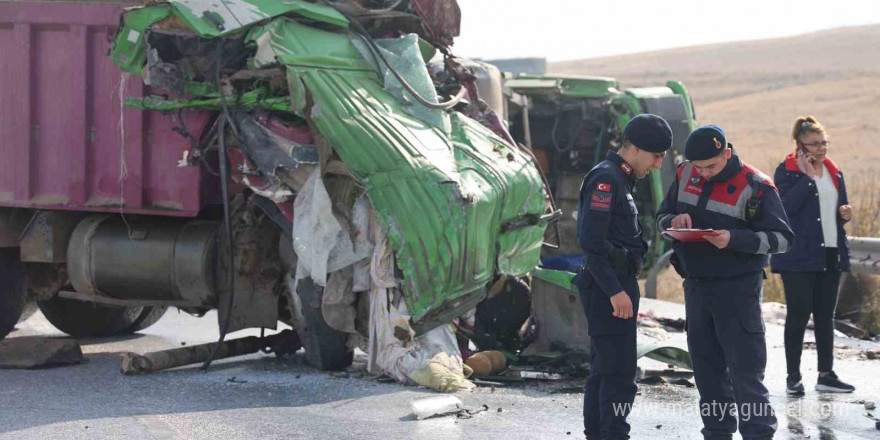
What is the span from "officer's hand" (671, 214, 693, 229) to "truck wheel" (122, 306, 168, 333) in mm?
5959

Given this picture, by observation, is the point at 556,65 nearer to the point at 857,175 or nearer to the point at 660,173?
the point at 857,175

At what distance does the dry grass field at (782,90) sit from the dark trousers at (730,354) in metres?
5.52

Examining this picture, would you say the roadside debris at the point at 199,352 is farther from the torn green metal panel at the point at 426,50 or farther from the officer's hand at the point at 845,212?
the officer's hand at the point at 845,212

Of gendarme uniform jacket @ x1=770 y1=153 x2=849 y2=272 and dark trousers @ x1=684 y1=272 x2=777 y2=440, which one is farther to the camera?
gendarme uniform jacket @ x1=770 y1=153 x2=849 y2=272

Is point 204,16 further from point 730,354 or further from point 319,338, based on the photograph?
point 730,354

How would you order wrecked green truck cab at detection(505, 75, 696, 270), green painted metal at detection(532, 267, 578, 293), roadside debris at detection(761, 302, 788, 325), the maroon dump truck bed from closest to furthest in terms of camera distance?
green painted metal at detection(532, 267, 578, 293) → the maroon dump truck bed → roadside debris at detection(761, 302, 788, 325) → wrecked green truck cab at detection(505, 75, 696, 270)

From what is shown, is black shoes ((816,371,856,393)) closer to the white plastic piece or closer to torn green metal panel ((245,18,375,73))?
the white plastic piece

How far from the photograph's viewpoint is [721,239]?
593 centimetres

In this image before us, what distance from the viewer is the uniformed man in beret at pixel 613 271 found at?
234 inches

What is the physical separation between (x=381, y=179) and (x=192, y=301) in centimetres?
206

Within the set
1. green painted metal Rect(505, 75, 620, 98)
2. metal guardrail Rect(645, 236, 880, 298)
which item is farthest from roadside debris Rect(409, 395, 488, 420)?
green painted metal Rect(505, 75, 620, 98)

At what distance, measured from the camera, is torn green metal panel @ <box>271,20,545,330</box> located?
307 inches

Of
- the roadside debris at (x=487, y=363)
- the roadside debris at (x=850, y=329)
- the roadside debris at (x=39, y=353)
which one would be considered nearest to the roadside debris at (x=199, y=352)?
the roadside debris at (x=39, y=353)

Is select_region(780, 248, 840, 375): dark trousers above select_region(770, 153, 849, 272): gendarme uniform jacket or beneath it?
beneath
